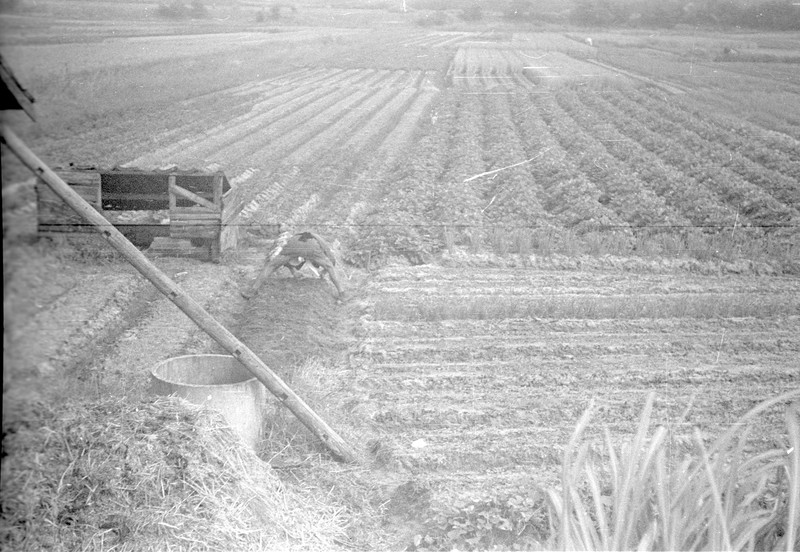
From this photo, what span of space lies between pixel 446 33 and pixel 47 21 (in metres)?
4.57

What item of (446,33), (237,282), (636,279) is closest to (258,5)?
(446,33)

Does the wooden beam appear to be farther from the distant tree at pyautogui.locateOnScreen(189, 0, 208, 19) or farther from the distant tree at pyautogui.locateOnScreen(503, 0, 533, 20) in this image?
the distant tree at pyautogui.locateOnScreen(503, 0, 533, 20)

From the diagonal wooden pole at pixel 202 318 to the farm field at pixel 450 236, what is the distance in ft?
0.64

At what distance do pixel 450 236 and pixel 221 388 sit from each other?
5.12 metres

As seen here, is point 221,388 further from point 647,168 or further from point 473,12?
point 647,168

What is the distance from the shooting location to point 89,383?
220 inches

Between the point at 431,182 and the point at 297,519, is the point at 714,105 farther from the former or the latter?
the point at 297,519

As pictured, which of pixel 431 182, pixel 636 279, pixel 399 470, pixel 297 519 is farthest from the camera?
pixel 431 182

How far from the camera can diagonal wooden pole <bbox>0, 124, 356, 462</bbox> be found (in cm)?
391

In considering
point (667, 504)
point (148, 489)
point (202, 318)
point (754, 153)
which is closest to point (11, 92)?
point (148, 489)

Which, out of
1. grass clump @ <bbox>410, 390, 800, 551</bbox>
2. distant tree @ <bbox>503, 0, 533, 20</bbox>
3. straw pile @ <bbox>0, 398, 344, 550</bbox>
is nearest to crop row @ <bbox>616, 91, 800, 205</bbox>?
distant tree @ <bbox>503, 0, 533, 20</bbox>

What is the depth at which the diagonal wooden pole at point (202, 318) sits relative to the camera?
3910mm

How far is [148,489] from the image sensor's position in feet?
12.1

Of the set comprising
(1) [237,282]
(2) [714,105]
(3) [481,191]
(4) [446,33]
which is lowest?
(1) [237,282]
